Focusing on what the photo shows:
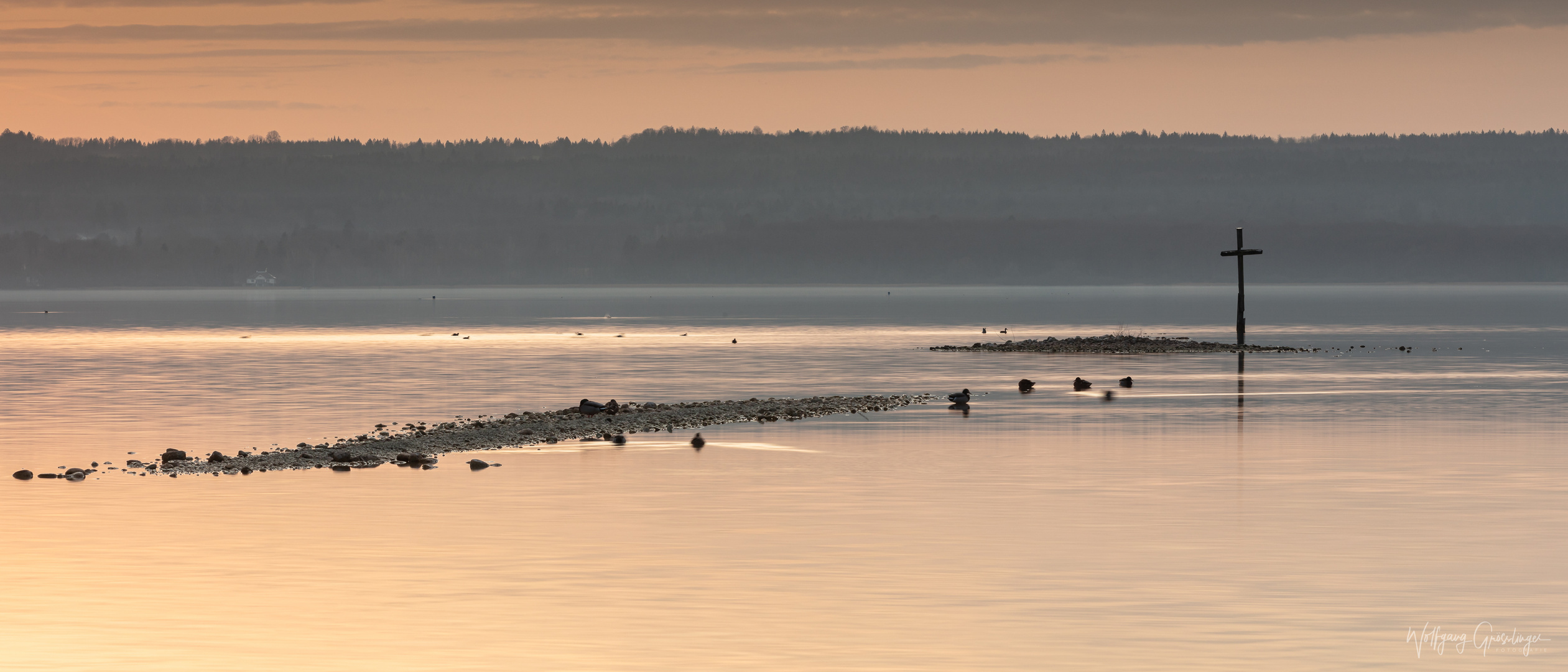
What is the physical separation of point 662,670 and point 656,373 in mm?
64435

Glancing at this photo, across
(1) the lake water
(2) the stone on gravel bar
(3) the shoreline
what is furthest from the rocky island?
(2) the stone on gravel bar

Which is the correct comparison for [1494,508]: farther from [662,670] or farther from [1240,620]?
[662,670]

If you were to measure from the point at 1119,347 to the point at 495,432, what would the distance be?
60.6 m

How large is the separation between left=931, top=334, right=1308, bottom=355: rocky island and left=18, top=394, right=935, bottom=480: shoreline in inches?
1562

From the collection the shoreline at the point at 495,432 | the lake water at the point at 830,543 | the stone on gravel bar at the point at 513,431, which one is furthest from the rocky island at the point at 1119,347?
the stone on gravel bar at the point at 513,431

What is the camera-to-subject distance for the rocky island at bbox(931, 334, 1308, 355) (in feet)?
323

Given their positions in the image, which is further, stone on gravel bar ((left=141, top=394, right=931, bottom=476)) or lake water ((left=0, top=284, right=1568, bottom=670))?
stone on gravel bar ((left=141, top=394, right=931, bottom=476))

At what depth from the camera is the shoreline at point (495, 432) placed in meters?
37.4

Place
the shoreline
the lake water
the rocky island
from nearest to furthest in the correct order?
the lake water, the shoreline, the rocky island

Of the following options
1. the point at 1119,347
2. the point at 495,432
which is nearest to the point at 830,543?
the point at 495,432

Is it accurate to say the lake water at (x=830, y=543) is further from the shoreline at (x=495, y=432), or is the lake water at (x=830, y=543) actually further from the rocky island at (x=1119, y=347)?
the rocky island at (x=1119, y=347)

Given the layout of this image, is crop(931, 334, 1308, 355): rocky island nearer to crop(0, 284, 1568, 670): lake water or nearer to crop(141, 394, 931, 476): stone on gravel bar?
crop(0, 284, 1568, 670): lake water

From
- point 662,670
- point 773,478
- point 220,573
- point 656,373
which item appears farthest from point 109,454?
point 656,373

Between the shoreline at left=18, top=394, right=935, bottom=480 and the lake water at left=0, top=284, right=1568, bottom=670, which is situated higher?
the shoreline at left=18, top=394, right=935, bottom=480
